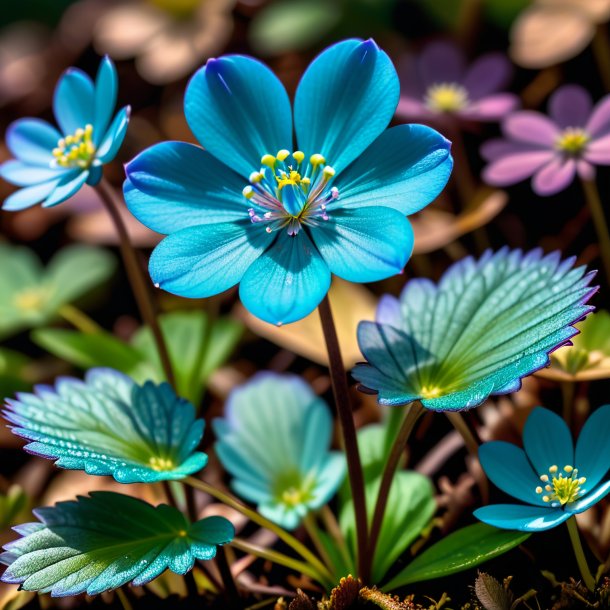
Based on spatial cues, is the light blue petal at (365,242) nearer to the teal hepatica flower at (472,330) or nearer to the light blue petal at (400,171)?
the light blue petal at (400,171)

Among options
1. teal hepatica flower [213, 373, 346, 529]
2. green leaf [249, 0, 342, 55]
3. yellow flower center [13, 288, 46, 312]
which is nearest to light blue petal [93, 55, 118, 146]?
teal hepatica flower [213, 373, 346, 529]

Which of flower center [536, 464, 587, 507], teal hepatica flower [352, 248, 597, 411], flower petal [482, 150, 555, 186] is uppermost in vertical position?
flower petal [482, 150, 555, 186]

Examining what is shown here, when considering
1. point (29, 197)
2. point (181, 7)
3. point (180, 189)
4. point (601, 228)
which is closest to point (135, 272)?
point (29, 197)

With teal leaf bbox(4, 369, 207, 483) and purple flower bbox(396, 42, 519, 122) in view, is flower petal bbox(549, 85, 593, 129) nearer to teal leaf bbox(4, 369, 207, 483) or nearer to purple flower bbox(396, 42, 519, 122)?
purple flower bbox(396, 42, 519, 122)

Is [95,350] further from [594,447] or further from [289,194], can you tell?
[594,447]

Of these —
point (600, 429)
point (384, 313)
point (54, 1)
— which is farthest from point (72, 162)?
point (54, 1)

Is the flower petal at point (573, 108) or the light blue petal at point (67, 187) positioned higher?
the light blue petal at point (67, 187)

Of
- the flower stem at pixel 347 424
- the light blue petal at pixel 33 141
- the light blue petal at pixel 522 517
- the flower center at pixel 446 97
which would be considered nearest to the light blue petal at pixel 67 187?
→ the light blue petal at pixel 33 141
